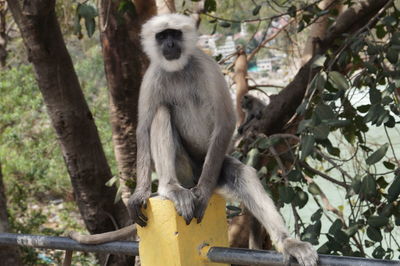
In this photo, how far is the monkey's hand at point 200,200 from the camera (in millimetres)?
2602

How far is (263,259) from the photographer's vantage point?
6.34 ft

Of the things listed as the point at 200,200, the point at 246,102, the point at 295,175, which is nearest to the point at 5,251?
the point at 295,175


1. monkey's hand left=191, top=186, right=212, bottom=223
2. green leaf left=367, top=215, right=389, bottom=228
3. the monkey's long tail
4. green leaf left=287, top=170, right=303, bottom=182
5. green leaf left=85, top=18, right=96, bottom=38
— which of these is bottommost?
green leaf left=367, top=215, right=389, bottom=228

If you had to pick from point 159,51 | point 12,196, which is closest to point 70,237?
point 159,51

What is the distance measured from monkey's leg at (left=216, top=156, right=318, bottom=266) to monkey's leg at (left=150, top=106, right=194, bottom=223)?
10.4 inches

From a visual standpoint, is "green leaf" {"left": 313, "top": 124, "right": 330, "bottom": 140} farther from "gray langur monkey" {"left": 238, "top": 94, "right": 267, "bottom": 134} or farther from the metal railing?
"gray langur monkey" {"left": 238, "top": 94, "right": 267, "bottom": 134}

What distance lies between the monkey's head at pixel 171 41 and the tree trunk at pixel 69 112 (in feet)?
3.62

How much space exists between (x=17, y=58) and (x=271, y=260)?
44.4ft

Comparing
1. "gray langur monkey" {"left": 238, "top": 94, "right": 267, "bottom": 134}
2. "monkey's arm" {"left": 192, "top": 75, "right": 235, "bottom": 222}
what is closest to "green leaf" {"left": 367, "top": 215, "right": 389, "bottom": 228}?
"monkey's arm" {"left": 192, "top": 75, "right": 235, "bottom": 222}

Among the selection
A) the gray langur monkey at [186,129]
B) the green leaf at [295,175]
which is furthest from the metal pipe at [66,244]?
the green leaf at [295,175]

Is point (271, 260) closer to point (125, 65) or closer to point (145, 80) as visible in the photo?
point (145, 80)

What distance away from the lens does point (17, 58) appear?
570 inches

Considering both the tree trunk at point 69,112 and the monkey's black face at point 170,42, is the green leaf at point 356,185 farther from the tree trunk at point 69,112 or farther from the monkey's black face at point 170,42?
the tree trunk at point 69,112

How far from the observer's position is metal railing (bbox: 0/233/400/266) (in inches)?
69.0
